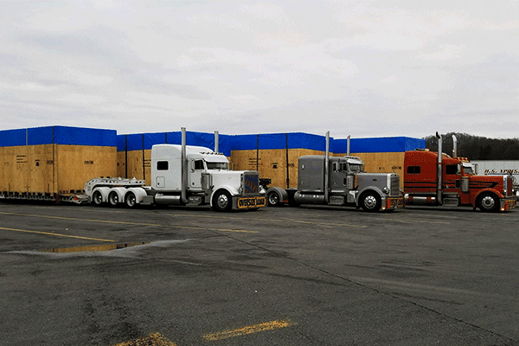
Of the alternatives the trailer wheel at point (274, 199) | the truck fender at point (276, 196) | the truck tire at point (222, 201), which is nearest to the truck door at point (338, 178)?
the truck fender at point (276, 196)

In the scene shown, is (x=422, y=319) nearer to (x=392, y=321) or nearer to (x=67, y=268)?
(x=392, y=321)

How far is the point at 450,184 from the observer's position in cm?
2253

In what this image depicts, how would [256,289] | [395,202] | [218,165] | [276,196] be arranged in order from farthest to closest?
1. [276,196]
2. [218,165]
3. [395,202]
4. [256,289]

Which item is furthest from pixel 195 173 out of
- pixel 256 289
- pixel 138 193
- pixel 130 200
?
pixel 256 289

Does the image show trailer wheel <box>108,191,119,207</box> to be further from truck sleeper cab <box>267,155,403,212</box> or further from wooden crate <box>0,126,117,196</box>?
truck sleeper cab <box>267,155,403,212</box>

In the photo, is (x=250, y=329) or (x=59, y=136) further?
(x=59, y=136)

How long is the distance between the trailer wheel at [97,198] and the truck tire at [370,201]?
1340cm

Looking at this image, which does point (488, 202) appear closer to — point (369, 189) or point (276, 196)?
point (369, 189)

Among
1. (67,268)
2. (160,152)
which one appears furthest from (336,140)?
(67,268)

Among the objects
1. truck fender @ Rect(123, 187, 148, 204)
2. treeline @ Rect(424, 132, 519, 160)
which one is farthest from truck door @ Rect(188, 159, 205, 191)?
treeline @ Rect(424, 132, 519, 160)

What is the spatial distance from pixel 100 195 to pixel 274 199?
30.3ft

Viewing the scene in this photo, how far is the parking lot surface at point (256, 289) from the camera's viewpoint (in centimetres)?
479

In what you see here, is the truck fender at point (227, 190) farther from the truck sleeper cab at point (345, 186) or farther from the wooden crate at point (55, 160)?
the wooden crate at point (55, 160)

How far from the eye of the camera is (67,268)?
797cm
